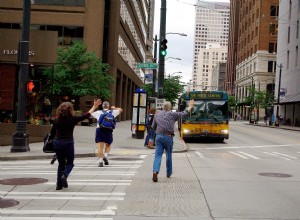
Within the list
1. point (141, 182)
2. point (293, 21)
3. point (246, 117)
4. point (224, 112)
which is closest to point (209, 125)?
point (224, 112)

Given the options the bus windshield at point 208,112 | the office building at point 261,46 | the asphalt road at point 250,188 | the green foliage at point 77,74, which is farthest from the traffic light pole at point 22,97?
the office building at point 261,46

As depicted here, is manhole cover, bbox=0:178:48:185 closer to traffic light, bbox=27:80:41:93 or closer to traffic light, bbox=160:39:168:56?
traffic light, bbox=27:80:41:93

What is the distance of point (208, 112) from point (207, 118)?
348mm

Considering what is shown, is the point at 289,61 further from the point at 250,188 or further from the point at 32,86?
the point at 250,188

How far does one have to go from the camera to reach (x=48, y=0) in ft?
136

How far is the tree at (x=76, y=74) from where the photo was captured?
119 ft

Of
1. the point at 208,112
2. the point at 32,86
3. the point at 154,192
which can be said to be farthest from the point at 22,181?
the point at 208,112

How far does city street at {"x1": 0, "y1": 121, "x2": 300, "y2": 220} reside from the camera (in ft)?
23.0

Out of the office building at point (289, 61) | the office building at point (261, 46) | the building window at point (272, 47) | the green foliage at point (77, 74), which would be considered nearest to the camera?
the green foliage at point (77, 74)

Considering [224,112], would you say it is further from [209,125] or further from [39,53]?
[39,53]

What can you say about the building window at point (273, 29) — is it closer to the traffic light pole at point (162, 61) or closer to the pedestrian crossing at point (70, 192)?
the traffic light pole at point (162, 61)

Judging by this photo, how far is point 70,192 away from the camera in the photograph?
28.6 feet

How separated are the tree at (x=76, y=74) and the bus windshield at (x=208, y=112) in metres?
13.3

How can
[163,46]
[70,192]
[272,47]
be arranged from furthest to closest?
[272,47], [163,46], [70,192]
